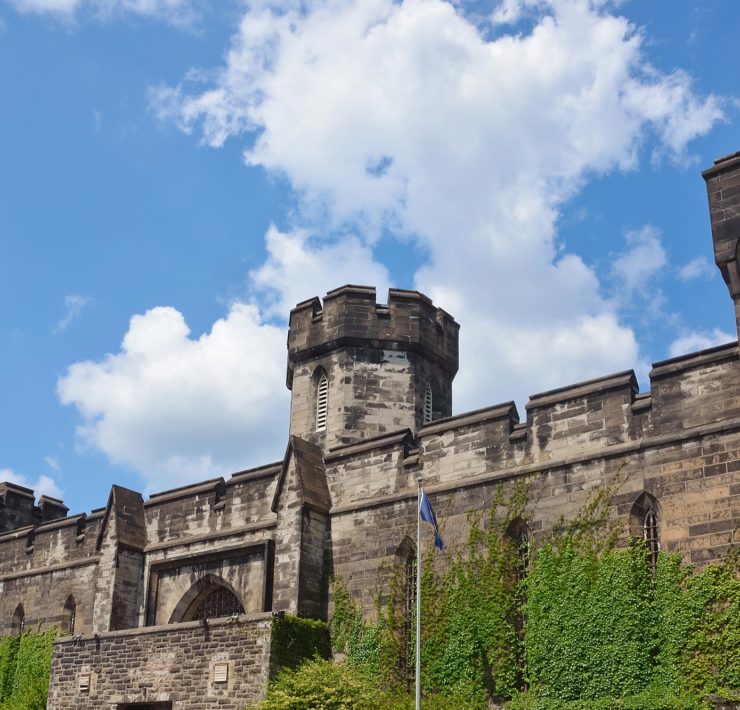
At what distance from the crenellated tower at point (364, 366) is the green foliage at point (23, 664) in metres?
9.18

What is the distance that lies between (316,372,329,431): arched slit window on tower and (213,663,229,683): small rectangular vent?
25.8ft

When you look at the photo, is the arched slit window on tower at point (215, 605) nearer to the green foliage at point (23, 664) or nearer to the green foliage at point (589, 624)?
the green foliage at point (23, 664)

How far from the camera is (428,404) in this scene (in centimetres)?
2895

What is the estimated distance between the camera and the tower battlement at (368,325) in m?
28.5

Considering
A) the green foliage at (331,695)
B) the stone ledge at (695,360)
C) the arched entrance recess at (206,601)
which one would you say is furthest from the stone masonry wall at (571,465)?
the arched entrance recess at (206,601)

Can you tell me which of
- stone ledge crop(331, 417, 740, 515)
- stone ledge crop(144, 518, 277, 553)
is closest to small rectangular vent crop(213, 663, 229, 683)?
stone ledge crop(144, 518, 277, 553)

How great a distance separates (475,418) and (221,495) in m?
7.87

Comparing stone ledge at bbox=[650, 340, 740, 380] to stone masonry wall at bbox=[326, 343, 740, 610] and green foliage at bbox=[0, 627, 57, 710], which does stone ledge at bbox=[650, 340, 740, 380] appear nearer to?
stone masonry wall at bbox=[326, 343, 740, 610]

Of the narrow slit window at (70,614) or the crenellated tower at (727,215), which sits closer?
the crenellated tower at (727,215)

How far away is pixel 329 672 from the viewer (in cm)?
2089

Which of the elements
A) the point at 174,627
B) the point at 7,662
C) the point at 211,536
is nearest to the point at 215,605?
the point at 211,536

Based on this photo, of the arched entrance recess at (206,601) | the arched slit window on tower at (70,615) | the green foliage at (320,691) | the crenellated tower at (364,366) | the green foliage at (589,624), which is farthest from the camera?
the arched slit window on tower at (70,615)

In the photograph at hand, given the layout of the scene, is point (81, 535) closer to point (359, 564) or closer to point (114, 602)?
point (114, 602)

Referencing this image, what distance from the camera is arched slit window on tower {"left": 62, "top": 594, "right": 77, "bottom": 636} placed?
96.6 feet
